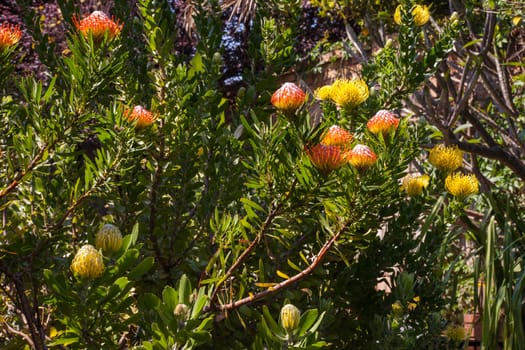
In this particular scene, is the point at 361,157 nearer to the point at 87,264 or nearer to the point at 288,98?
the point at 288,98

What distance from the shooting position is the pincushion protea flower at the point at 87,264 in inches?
38.4

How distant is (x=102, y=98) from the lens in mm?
1648

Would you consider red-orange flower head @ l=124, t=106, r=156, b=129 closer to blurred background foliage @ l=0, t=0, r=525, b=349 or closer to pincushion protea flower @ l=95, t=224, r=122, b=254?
blurred background foliage @ l=0, t=0, r=525, b=349

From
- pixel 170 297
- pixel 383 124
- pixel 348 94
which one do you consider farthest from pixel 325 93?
pixel 170 297

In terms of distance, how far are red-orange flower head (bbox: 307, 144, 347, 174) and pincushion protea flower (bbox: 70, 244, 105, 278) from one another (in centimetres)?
41

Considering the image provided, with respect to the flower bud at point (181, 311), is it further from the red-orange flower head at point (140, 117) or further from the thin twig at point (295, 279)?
the red-orange flower head at point (140, 117)

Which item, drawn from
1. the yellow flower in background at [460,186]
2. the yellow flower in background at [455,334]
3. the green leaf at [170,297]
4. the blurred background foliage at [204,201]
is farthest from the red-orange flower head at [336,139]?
the yellow flower in background at [455,334]

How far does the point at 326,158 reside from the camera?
1.06 m

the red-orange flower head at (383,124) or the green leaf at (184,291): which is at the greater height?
the red-orange flower head at (383,124)

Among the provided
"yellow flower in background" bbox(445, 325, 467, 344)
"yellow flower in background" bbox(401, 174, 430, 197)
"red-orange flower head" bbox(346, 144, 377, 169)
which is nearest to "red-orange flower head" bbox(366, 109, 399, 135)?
"red-orange flower head" bbox(346, 144, 377, 169)

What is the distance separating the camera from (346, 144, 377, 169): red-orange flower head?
110 cm

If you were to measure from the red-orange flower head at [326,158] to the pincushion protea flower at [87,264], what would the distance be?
0.41 m

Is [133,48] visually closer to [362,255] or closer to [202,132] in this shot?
[202,132]

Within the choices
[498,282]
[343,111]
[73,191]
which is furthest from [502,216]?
[73,191]
